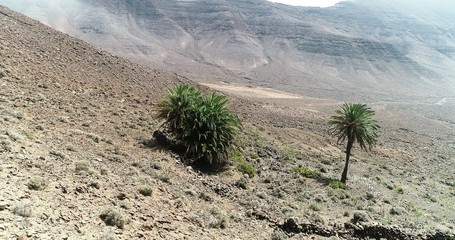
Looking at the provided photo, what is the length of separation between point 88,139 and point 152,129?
8.37 metres

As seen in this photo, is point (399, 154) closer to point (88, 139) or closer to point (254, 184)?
point (254, 184)

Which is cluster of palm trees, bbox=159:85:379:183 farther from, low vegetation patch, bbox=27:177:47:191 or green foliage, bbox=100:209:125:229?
low vegetation patch, bbox=27:177:47:191

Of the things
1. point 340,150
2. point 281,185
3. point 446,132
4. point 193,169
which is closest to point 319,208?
point 281,185

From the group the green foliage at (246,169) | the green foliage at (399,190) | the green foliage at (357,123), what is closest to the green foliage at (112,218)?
the green foliage at (246,169)

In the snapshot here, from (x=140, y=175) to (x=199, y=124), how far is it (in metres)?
7.67

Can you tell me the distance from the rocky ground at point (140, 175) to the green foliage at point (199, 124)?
1302 mm

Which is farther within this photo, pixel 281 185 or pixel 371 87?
pixel 371 87

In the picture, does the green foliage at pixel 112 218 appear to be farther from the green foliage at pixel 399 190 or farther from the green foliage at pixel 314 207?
the green foliage at pixel 399 190

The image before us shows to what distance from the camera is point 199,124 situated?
25.5 m

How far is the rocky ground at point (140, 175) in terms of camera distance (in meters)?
12.9

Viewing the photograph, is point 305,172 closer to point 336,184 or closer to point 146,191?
point 336,184

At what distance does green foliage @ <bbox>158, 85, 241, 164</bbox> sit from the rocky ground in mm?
1302

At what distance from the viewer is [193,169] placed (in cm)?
2423

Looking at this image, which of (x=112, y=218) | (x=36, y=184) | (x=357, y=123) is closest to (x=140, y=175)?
(x=112, y=218)
